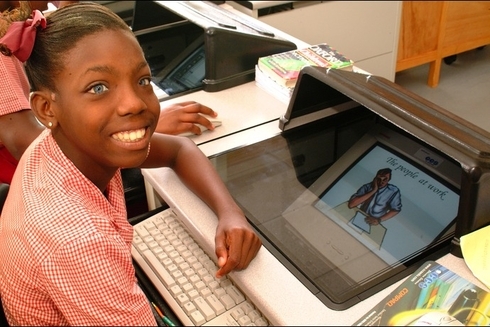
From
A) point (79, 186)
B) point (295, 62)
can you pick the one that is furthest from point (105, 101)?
point (295, 62)

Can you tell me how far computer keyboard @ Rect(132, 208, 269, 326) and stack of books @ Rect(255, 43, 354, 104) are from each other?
46 cm

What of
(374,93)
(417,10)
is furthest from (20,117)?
(417,10)

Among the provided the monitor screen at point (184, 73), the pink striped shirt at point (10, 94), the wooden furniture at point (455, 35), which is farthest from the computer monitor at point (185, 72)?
the wooden furniture at point (455, 35)

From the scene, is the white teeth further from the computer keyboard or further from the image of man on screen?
the image of man on screen

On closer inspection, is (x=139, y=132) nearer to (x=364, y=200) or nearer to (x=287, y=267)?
(x=287, y=267)

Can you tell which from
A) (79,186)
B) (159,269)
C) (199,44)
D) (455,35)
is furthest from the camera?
(199,44)

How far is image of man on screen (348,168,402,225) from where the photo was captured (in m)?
0.97

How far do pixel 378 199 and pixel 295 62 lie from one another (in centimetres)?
53

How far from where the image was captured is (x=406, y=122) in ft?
3.00

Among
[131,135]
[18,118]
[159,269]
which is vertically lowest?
[159,269]

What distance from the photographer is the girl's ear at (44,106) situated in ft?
2.65

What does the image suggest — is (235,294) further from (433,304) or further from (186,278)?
(433,304)

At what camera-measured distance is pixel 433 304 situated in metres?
0.75

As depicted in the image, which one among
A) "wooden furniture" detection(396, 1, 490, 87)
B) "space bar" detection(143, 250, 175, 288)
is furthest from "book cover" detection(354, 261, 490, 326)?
"wooden furniture" detection(396, 1, 490, 87)
